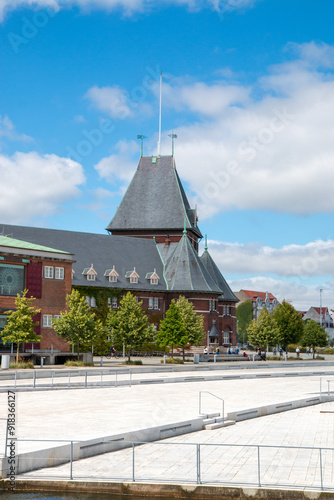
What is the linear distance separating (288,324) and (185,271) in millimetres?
16660

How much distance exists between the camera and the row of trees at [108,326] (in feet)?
167

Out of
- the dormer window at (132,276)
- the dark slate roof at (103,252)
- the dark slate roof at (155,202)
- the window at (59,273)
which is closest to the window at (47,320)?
the window at (59,273)

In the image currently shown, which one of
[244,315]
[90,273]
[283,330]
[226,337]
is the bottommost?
[226,337]

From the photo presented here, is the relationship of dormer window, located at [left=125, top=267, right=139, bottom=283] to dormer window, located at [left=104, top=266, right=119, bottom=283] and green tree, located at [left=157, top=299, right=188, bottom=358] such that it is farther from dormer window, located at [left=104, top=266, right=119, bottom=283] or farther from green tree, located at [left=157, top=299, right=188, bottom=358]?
green tree, located at [left=157, top=299, right=188, bottom=358]

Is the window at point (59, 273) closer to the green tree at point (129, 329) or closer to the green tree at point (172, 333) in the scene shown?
the green tree at point (129, 329)

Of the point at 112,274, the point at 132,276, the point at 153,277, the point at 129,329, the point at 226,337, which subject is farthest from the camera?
the point at 226,337

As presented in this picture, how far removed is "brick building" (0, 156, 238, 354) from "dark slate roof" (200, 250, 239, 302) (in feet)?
0.55

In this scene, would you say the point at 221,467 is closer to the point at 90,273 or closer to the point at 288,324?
the point at 90,273

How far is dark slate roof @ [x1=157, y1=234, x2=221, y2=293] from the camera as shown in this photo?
282ft

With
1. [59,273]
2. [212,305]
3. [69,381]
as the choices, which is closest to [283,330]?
[212,305]

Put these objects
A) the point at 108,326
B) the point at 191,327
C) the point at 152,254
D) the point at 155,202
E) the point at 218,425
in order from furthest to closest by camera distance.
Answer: the point at 155,202
the point at 152,254
the point at 191,327
the point at 108,326
the point at 218,425

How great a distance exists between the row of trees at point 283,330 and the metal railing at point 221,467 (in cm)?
6403

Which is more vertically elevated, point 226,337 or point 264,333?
point 264,333

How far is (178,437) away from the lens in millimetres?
18828
